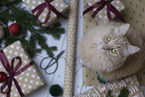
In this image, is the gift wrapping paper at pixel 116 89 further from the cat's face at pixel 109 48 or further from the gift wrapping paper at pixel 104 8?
the gift wrapping paper at pixel 104 8

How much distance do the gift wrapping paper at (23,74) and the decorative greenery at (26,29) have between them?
0.06m

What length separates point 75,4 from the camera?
0.87 meters

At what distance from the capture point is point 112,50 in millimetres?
539

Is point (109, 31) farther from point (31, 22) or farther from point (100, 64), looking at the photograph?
point (31, 22)

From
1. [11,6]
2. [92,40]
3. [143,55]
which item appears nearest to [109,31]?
[92,40]

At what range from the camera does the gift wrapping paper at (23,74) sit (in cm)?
75

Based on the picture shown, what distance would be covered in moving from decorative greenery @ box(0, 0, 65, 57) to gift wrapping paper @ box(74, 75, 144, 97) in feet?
1.05

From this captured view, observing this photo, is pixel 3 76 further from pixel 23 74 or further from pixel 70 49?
pixel 70 49

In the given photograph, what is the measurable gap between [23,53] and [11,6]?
28 cm

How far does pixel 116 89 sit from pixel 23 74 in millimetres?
503

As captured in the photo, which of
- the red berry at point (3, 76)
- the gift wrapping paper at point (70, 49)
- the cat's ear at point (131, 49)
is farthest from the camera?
the gift wrapping paper at point (70, 49)

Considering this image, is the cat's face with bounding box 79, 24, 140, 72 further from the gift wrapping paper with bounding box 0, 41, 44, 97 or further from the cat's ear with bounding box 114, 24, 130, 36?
the gift wrapping paper with bounding box 0, 41, 44, 97

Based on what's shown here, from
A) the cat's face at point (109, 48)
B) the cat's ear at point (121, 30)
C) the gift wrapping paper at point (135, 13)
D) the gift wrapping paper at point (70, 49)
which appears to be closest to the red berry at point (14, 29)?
the gift wrapping paper at point (70, 49)

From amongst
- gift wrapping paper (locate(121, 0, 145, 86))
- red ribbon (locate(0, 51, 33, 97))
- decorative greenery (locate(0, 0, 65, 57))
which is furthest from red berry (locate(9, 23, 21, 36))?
gift wrapping paper (locate(121, 0, 145, 86))
